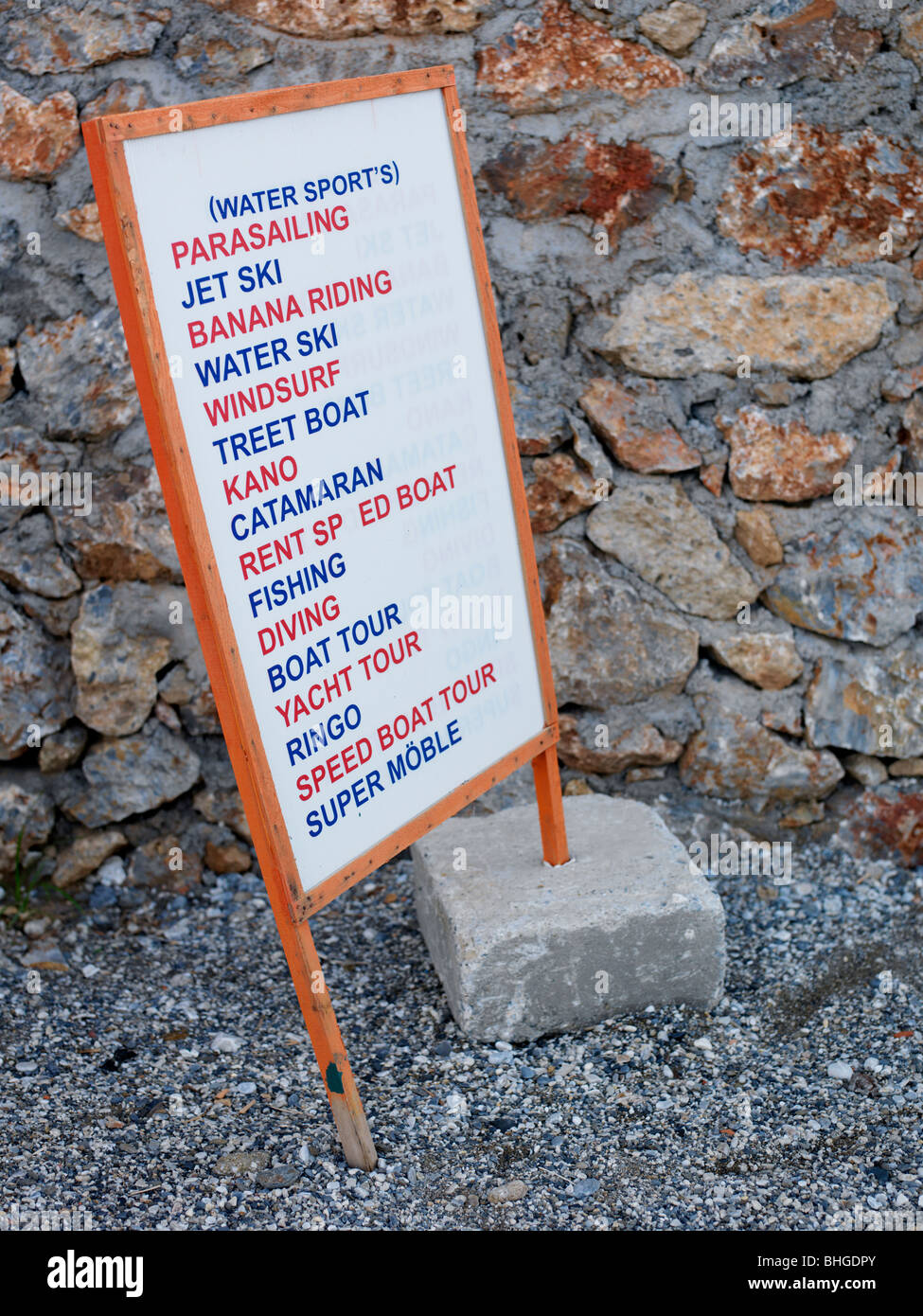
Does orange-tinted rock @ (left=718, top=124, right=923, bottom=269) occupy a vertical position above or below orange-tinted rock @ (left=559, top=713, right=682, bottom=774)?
above

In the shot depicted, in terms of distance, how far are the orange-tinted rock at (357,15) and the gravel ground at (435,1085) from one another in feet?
6.31

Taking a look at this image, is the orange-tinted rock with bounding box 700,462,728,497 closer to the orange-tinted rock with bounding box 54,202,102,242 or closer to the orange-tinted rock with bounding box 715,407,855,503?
the orange-tinted rock with bounding box 715,407,855,503

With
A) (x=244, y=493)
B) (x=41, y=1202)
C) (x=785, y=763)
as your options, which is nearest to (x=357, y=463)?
(x=244, y=493)

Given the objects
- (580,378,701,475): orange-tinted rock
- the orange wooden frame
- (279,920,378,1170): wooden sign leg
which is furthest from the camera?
(580,378,701,475): orange-tinted rock

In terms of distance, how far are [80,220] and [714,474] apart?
4.89 feet

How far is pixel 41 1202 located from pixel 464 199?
1.82 m

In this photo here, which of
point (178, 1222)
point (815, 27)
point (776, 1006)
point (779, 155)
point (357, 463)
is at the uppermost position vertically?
point (815, 27)

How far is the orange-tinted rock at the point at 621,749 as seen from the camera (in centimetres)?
296

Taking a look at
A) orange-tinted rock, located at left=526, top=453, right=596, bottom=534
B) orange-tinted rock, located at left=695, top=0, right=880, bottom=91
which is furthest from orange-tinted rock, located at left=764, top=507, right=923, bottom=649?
orange-tinted rock, located at left=695, top=0, right=880, bottom=91

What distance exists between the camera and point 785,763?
117 inches

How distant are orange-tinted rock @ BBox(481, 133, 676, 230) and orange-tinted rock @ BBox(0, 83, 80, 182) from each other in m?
0.88

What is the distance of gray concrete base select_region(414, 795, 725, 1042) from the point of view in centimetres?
233

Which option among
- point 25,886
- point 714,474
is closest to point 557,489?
point 714,474

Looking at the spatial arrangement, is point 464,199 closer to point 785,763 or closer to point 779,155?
point 779,155
